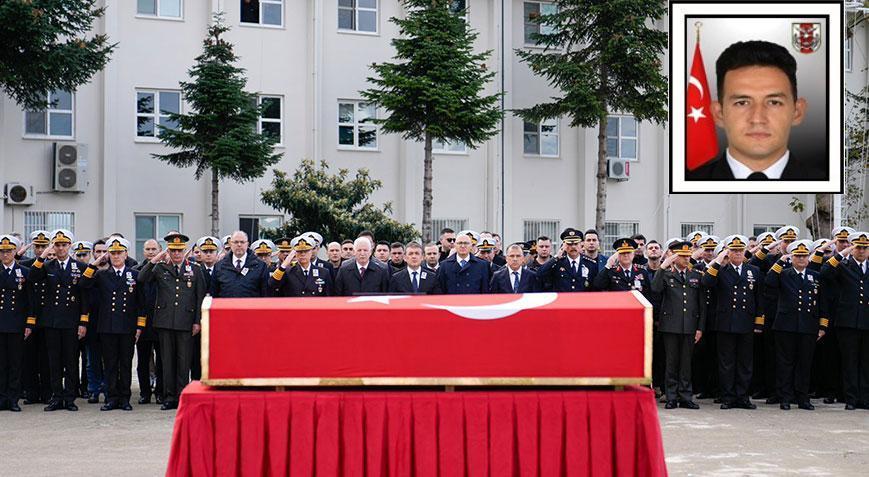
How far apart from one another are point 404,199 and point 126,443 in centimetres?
1739

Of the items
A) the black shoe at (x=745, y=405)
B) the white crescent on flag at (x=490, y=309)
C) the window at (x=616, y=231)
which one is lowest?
the black shoe at (x=745, y=405)

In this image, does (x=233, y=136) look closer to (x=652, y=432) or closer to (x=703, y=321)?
(x=703, y=321)

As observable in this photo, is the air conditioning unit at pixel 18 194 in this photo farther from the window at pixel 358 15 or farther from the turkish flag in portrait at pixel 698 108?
the turkish flag in portrait at pixel 698 108

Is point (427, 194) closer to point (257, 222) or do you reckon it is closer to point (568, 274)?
point (257, 222)

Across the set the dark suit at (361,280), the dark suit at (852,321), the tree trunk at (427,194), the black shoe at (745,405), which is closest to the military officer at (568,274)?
the dark suit at (361,280)

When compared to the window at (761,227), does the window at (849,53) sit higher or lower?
higher

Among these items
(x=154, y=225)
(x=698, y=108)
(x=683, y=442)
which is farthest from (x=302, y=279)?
(x=154, y=225)

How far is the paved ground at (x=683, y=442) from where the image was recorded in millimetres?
8656

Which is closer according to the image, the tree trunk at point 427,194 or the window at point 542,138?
the tree trunk at point 427,194

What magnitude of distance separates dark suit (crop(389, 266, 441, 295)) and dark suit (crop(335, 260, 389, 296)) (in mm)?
112

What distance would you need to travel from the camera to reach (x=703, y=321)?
41.0 ft

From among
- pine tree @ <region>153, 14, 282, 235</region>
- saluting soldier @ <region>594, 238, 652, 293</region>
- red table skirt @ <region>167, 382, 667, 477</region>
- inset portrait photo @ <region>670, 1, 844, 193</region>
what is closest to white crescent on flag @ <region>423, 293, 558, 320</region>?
red table skirt @ <region>167, 382, 667, 477</region>

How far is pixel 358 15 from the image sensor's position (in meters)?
26.8

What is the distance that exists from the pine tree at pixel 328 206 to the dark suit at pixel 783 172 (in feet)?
38.0
